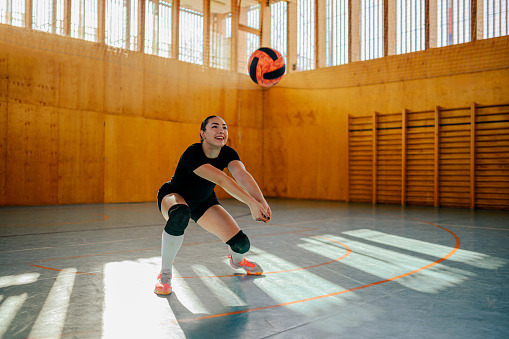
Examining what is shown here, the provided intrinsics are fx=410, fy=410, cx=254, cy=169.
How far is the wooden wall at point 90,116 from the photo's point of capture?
1024 cm

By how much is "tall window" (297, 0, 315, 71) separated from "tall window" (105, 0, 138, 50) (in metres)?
5.46

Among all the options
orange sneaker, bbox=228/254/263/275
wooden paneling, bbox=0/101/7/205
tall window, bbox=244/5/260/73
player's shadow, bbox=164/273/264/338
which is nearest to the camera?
player's shadow, bbox=164/273/264/338

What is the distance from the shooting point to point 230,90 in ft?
47.3

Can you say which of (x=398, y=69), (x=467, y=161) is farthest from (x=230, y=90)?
(x=467, y=161)

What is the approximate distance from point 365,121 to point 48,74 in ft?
30.1

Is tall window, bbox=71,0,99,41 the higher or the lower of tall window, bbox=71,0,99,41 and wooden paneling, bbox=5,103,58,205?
the higher

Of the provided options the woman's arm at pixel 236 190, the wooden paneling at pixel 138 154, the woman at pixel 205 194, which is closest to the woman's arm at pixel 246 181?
the woman at pixel 205 194

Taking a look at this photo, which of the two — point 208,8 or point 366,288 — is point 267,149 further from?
point 366,288

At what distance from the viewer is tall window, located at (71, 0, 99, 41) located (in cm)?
1116

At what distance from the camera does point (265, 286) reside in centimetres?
327

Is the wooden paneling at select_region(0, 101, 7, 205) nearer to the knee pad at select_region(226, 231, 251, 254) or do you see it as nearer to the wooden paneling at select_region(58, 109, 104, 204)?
the wooden paneling at select_region(58, 109, 104, 204)

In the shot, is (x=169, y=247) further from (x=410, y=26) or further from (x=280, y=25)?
(x=280, y=25)

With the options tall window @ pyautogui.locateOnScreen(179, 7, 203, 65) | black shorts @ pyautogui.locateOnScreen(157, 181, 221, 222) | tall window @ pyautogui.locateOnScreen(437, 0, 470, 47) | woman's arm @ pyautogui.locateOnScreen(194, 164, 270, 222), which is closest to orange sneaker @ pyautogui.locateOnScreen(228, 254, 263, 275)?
black shorts @ pyautogui.locateOnScreen(157, 181, 221, 222)

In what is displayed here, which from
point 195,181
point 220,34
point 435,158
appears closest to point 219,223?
point 195,181
